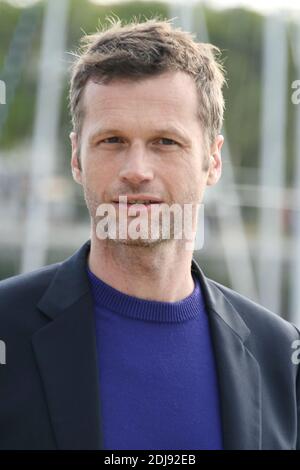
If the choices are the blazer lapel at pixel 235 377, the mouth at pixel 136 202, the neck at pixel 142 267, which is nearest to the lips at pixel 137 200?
the mouth at pixel 136 202

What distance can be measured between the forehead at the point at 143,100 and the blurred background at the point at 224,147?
167cm

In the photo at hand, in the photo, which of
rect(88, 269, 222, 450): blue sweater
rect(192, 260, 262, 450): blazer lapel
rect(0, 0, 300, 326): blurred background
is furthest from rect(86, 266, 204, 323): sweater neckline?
rect(0, 0, 300, 326): blurred background

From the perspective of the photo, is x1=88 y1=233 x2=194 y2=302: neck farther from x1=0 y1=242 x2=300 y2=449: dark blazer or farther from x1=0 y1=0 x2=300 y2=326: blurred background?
x1=0 y1=0 x2=300 y2=326: blurred background

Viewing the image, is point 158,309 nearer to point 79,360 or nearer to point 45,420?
point 79,360

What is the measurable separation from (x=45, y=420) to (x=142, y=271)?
499 mm

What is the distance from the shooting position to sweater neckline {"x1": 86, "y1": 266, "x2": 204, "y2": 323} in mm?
2131

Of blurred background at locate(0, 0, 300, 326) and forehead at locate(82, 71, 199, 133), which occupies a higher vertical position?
blurred background at locate(0, 0, 300, 326)

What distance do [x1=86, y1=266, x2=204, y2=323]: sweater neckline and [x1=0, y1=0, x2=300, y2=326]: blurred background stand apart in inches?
72.1

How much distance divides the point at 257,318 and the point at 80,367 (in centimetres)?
64

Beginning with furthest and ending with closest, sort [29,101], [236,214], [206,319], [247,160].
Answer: [247,160]
[29,101]
[236,214]
[206,319]

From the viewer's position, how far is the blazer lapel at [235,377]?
6.64 feet

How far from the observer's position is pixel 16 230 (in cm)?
1866

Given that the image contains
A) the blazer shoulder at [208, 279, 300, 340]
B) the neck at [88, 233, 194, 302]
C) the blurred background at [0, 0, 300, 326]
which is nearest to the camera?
the neck at [88, 233, 194, 302]
